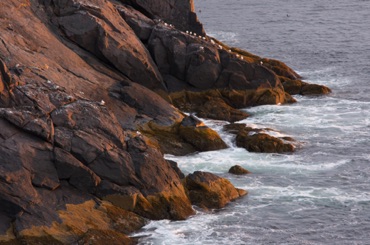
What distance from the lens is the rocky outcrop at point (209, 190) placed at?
46.6 metres

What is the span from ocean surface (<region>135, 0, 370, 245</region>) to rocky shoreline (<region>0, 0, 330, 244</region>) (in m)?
1.50

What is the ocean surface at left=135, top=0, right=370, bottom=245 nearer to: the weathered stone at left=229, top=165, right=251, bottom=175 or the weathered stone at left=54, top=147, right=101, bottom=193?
the weathered stone at left=229, top=165, right=251, bottom=175

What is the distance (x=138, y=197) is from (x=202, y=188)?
15.8 ft

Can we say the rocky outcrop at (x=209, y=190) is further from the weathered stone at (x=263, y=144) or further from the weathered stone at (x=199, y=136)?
the weathered stone at (x=263, y=144)

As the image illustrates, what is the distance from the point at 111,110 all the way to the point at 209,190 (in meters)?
11.6

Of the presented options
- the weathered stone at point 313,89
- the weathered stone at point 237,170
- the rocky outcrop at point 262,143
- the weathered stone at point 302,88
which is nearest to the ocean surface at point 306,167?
the weathered stone at point 237,170

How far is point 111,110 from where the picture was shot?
2169 inches

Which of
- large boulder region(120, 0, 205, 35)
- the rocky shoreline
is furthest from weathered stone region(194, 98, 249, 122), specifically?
large boulder region(120, 0, 205, 35)

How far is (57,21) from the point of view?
61281 millimetres

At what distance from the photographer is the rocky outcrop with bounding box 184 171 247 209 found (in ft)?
153

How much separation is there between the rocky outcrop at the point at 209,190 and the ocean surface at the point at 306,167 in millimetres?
763

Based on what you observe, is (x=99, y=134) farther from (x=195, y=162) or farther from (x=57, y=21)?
(x=57, y=21)

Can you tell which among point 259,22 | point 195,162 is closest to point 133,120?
point 195,162

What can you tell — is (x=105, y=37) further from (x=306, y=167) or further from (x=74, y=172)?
(x=74, y=172)
